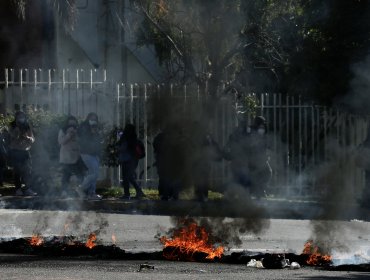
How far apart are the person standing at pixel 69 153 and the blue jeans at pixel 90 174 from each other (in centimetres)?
16

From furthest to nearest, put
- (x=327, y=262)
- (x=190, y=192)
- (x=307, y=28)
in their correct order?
(x=190, y=192) → (x=307, y=28) → (x=327, y=262)

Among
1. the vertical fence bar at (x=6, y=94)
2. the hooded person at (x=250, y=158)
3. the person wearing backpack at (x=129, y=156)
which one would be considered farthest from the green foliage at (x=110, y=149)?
the hooded person at (x=250, y=158)

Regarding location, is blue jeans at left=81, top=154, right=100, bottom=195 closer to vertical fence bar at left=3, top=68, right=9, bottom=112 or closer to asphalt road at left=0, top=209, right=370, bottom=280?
asphalt road at left=0, top=209, right=370, bottom=280

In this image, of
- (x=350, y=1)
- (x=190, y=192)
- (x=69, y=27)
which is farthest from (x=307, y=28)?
(x=69, y=27)

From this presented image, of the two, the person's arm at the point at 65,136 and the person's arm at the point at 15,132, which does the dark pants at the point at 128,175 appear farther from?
the person's arm at the point at 15,132

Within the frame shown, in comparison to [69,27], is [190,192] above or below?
below

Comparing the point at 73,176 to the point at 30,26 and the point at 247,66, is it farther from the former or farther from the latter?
the point at 247,66

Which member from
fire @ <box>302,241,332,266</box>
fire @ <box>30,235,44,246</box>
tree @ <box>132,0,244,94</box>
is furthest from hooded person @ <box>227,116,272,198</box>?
fire @ <box>30,235,44,246</box>

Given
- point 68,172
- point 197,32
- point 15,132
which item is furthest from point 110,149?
point 197,32

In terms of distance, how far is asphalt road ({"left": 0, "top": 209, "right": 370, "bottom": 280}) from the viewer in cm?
956

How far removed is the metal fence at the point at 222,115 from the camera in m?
13.1

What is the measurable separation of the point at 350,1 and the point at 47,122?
8710 mm

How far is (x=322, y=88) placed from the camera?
41.4ft

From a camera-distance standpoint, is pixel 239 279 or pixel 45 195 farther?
Result: pixel 45 195
